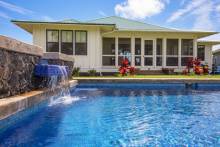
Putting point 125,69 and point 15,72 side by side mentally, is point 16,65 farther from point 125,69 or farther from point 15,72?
point 125,69

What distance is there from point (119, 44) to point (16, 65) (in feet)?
45.8

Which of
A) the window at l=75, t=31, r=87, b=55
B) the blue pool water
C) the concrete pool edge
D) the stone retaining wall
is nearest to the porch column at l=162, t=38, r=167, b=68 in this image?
the window at l=75, t=31, r=87, b=55

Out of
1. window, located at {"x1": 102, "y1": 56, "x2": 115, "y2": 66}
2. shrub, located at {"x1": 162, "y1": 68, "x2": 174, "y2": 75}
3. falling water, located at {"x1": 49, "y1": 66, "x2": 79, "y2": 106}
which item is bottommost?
falling water, located at {"x1": 49, "y1": 66, "x2": 79, "y2": 106}

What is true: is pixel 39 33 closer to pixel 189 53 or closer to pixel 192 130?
pixel 189 53

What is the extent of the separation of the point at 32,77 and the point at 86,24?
973 centimetres

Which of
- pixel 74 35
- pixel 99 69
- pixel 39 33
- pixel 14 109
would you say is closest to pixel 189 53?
pixel 99 69

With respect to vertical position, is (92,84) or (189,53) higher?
(189,53)

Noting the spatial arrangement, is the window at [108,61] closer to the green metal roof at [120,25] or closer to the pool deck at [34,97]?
the green metal roof at [120,25]

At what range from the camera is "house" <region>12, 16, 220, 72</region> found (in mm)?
17047

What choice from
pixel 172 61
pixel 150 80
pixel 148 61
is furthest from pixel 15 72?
pixel 172 61

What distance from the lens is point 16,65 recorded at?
5.79 meters

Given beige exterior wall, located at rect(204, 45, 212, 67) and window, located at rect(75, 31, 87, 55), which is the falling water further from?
beige exterior wall, located at rect(204, 45, 212, 67)

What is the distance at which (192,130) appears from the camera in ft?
16.5

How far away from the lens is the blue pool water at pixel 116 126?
4242 millimetres
